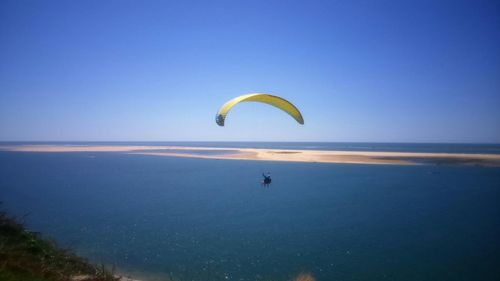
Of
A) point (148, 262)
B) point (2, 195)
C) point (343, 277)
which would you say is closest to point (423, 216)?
point (343, 277)

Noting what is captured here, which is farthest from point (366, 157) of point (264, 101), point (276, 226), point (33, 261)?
point (33, 261)

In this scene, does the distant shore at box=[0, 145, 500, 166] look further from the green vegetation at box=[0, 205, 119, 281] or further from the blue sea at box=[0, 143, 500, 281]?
the green vegetation at box=[0, 205, 119, 281]

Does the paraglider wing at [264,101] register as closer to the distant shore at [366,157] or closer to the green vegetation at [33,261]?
the green vegetation at [33,261]

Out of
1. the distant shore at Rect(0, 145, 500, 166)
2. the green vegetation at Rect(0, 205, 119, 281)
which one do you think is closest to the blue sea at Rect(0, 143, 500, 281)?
the green vegetation at Rect(0, 205, 119, 281)

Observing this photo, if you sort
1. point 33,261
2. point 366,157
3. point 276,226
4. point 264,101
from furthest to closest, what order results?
point 366,157, point 276,226, point 264,101, point 33,261

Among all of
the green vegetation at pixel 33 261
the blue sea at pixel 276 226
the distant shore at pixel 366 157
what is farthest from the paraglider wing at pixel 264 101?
the distant shore at pixel 366 157

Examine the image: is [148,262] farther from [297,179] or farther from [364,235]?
[297,179]

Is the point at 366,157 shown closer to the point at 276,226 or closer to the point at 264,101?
the point at 276,226
